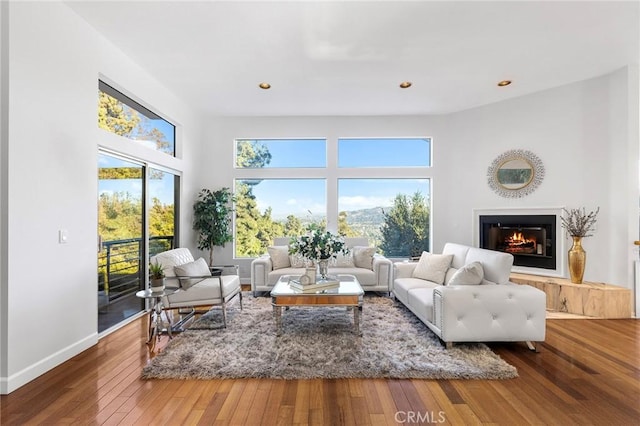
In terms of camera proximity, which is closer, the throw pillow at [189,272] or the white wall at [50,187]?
the white wall at [50,187]

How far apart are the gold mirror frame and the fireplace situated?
1.41ft

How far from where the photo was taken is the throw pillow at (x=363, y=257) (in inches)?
190

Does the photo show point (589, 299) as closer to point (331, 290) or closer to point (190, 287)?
point (331, 290)

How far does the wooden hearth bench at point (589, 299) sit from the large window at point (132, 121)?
18.9 ft

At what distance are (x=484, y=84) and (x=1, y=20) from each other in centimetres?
516

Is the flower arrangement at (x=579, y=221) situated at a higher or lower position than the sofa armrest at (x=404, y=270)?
higher

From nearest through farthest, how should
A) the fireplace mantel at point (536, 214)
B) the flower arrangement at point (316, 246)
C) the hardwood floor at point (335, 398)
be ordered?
1. the hardwood floor at point (335, 398)
2. the flower arrangement at point (316, 246)
3. the fireplace mantel at point (536, 214)

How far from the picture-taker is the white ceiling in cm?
274

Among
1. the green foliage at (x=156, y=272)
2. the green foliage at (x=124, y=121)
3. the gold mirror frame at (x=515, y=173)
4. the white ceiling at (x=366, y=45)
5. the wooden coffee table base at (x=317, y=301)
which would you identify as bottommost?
the wooden coffee table base at (x=317, y=301)

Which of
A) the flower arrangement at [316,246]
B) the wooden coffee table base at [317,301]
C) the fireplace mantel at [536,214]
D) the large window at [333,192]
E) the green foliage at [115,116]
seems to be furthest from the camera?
the large window at [333,192]

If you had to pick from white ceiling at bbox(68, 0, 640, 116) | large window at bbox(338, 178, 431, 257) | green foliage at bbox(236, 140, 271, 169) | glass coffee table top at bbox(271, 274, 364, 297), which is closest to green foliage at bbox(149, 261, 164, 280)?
glass coffee table top at bbox(271, 274, 364, 297)

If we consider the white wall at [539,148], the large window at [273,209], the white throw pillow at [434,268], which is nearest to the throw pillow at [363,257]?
the white throw pillow at [434,268]

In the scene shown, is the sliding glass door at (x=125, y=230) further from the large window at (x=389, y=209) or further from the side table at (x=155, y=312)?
the large window at (x=389, y=209)

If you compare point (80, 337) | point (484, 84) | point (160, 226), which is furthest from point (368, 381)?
point (484, 84)
